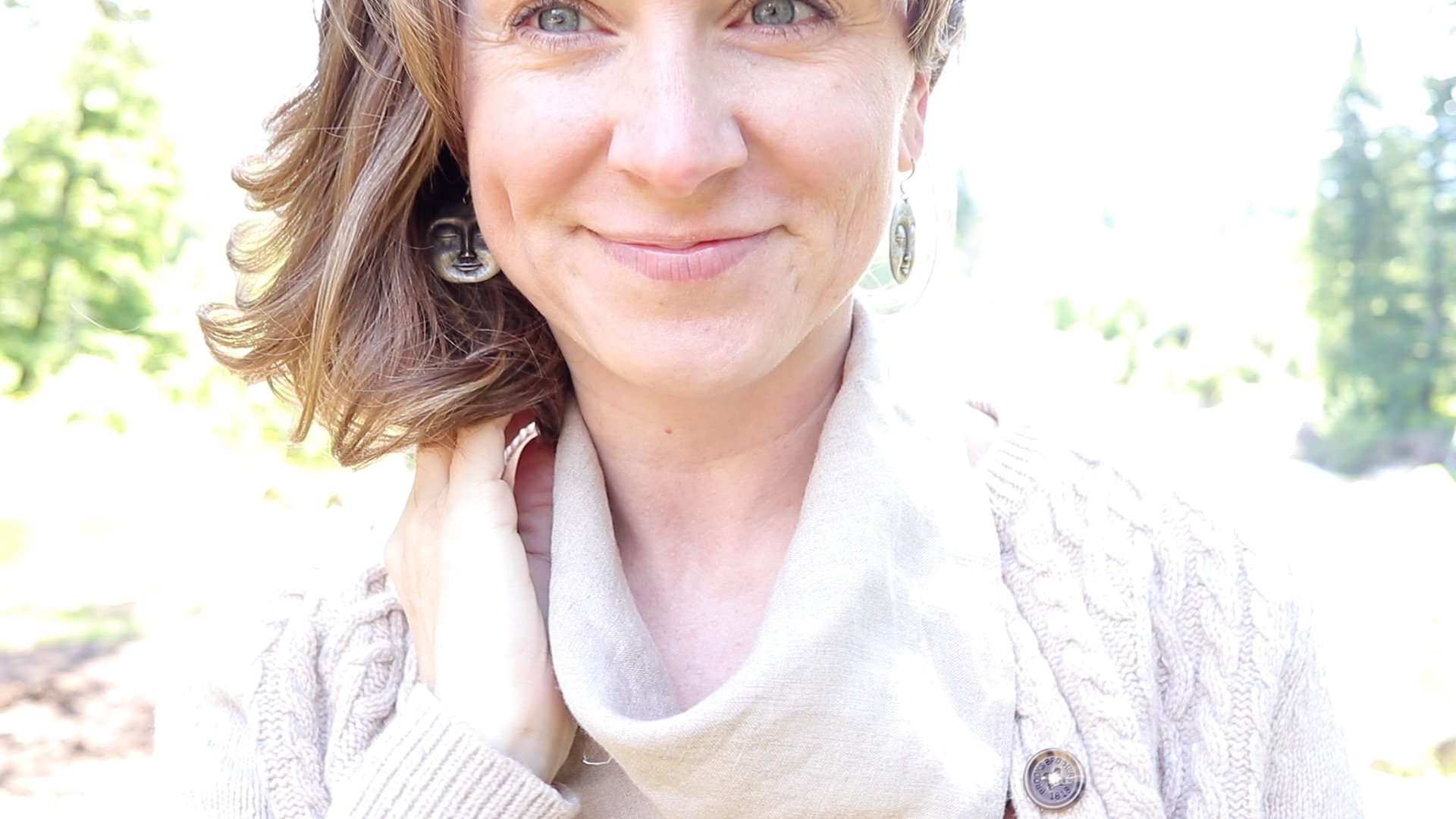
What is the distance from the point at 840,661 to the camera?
53.0 inches

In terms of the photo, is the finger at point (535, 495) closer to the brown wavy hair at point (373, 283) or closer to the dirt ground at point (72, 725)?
the brown wavy hair at point (373, 283)

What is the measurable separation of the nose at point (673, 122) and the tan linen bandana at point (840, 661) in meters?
0.42

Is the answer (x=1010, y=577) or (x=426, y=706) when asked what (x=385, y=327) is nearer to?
(x=426, y=706)

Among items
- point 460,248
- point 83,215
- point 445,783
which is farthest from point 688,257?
point 83,215

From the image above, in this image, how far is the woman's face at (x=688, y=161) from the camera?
4.17 feet

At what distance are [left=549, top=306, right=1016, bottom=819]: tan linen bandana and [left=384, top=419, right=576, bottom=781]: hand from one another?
0.17 ft

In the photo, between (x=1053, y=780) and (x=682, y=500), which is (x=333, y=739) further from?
(x=1053, y=780)

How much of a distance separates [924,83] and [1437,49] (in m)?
6.89

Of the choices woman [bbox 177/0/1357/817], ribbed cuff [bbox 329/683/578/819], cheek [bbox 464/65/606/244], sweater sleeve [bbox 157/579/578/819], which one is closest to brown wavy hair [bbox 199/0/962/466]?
woman [bbox 177/0/1357/817]

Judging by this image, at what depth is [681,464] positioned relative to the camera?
5.24 ft

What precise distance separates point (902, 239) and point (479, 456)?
646 mm

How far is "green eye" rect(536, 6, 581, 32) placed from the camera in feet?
4.33

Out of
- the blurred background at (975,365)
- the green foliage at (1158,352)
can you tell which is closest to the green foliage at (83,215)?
the blurred background at (975,365)

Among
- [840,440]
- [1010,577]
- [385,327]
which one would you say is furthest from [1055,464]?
[385,327]
